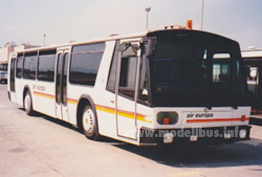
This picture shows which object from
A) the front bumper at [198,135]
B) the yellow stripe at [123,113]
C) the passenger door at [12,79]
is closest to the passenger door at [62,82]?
the yellow stripe at [123,113]

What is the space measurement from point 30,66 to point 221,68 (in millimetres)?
8498

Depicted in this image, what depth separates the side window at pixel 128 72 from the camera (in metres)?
6.88

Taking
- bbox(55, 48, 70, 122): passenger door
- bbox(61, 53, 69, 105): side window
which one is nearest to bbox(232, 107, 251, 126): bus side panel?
bbox(55, 48, 70, 122): passenger door

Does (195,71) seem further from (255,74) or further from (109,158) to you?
(255,74)

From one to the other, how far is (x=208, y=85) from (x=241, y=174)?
185cm

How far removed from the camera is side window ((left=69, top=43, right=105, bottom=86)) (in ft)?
28.2

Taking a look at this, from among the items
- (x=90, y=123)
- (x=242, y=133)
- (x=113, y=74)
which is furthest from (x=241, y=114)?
(x=90, y=123)

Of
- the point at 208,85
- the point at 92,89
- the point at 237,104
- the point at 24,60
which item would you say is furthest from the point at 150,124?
the point at 24,60

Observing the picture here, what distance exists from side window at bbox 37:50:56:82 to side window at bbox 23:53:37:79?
2.03ft

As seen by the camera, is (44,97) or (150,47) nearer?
(150,47)

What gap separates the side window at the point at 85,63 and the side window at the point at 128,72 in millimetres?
1252

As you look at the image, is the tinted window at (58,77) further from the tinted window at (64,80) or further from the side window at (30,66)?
the side window at (30,66)

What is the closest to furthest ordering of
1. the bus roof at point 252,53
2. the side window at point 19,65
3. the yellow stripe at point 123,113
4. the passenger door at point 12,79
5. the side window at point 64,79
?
the yellow stripe at point 123,113
the side window at point 64,79
the bus roof at point 252,53
the side window at point 19,65
the passenger door at point 12,79

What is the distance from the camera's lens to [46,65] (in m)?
11.8
